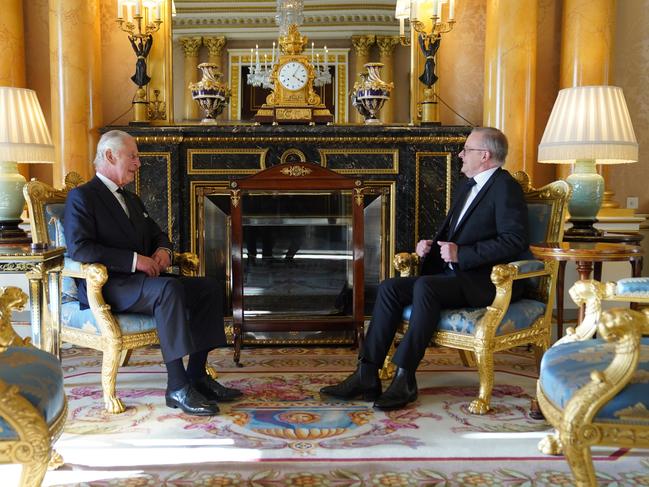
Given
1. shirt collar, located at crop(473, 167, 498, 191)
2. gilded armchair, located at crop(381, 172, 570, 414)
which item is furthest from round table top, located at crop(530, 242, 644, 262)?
shirt collar, located at crop(473, 167, 498, 191)

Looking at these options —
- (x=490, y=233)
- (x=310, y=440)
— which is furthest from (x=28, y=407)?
(x=490, y=233)

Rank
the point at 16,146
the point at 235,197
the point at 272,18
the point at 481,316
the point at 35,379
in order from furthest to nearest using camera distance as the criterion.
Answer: the point at 272,18
the point at 235,197
the point at 16,146
the point at 481,316
the point at 35,379

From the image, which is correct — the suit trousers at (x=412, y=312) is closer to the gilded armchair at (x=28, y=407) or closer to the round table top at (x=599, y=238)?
the round table top at (x=599, y=238)

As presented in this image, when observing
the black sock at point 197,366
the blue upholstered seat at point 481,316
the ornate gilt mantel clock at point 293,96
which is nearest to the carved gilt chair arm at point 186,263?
the black sock at point 197,366

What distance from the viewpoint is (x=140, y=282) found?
3.08m

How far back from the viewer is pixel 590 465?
1837 millimetres

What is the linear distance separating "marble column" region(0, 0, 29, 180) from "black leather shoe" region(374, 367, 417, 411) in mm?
3320

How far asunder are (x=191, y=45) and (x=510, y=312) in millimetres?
3094

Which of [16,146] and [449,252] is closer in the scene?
[449,252]

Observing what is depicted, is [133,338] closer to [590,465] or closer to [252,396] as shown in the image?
[252,396]

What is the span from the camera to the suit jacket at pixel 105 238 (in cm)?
308

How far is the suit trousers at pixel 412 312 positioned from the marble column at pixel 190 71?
7.69 feet

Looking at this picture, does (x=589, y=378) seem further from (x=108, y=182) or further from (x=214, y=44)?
(x=214, y=44)

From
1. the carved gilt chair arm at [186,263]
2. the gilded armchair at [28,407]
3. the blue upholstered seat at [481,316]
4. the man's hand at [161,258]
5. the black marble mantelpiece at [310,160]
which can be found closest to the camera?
the gilded armchair at [28,407]
